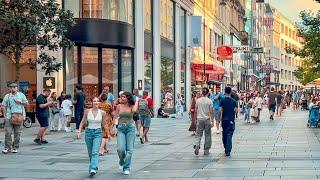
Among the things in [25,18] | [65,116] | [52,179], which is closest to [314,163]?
[52,179]

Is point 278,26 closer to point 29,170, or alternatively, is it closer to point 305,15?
point 305,15

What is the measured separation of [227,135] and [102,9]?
16757 millimetres

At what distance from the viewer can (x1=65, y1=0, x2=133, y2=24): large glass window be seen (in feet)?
101

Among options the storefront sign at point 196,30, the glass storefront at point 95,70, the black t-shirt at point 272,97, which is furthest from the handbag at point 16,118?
the storefront sign at point 196,30

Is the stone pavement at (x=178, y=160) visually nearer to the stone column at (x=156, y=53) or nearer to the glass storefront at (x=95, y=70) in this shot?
the glass storefront at (x=95, y=70)

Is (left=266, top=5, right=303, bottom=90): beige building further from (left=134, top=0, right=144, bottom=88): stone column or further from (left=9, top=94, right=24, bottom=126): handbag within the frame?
(left=9, top=94, right=24, bottom=126): handbag

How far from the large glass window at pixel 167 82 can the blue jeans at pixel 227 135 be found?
23.9m

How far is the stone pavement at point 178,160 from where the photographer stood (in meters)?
12.9

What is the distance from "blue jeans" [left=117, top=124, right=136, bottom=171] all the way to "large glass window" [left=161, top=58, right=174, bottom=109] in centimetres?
2751

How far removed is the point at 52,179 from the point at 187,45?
3625cm

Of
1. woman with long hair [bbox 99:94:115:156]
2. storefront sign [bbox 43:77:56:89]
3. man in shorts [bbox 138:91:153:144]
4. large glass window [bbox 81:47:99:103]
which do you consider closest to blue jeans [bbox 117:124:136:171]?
woman with long hair [bbox 99:94:115:156]

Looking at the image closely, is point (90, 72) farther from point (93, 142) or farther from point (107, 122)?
point (93, 142)

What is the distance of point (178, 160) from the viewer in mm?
15602

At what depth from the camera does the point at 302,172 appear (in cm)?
1277
